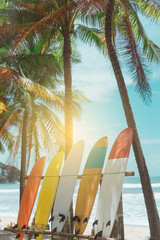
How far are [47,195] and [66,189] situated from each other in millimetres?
502

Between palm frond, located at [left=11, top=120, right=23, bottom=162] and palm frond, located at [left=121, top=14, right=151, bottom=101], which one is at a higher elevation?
palm frond, located at [left=121, top=14, right=151, bottom=101]

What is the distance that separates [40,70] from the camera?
40.3ft

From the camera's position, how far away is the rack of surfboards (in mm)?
3705

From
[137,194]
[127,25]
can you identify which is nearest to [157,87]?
[137,194]

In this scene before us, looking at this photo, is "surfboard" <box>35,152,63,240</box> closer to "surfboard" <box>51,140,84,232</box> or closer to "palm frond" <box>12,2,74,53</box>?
"surfboard" <box>51,140,84,232</box>

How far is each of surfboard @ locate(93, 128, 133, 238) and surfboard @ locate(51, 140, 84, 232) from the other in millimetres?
636

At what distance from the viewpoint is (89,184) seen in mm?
4156

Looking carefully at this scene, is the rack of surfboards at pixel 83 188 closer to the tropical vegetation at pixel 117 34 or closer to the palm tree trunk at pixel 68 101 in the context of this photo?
the tropical vegetation at pixel 117 34

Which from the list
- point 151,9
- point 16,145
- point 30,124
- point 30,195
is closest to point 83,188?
point 30,195

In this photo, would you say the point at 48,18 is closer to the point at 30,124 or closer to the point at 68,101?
the point at 68,101

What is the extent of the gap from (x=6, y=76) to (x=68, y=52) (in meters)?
1.98

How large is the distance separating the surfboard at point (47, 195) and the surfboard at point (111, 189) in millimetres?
1082

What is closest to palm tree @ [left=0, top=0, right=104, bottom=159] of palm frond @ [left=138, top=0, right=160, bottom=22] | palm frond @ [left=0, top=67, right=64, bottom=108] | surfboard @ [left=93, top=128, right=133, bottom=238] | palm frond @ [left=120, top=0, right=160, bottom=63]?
palm frond @ [left=0, top=67, right=64, bottom=108]

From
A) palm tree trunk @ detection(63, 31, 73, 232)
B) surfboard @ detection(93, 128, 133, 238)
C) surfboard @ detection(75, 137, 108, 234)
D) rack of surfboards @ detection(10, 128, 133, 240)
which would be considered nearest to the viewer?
surfboard @ detection(93, 128, 133, 238)
